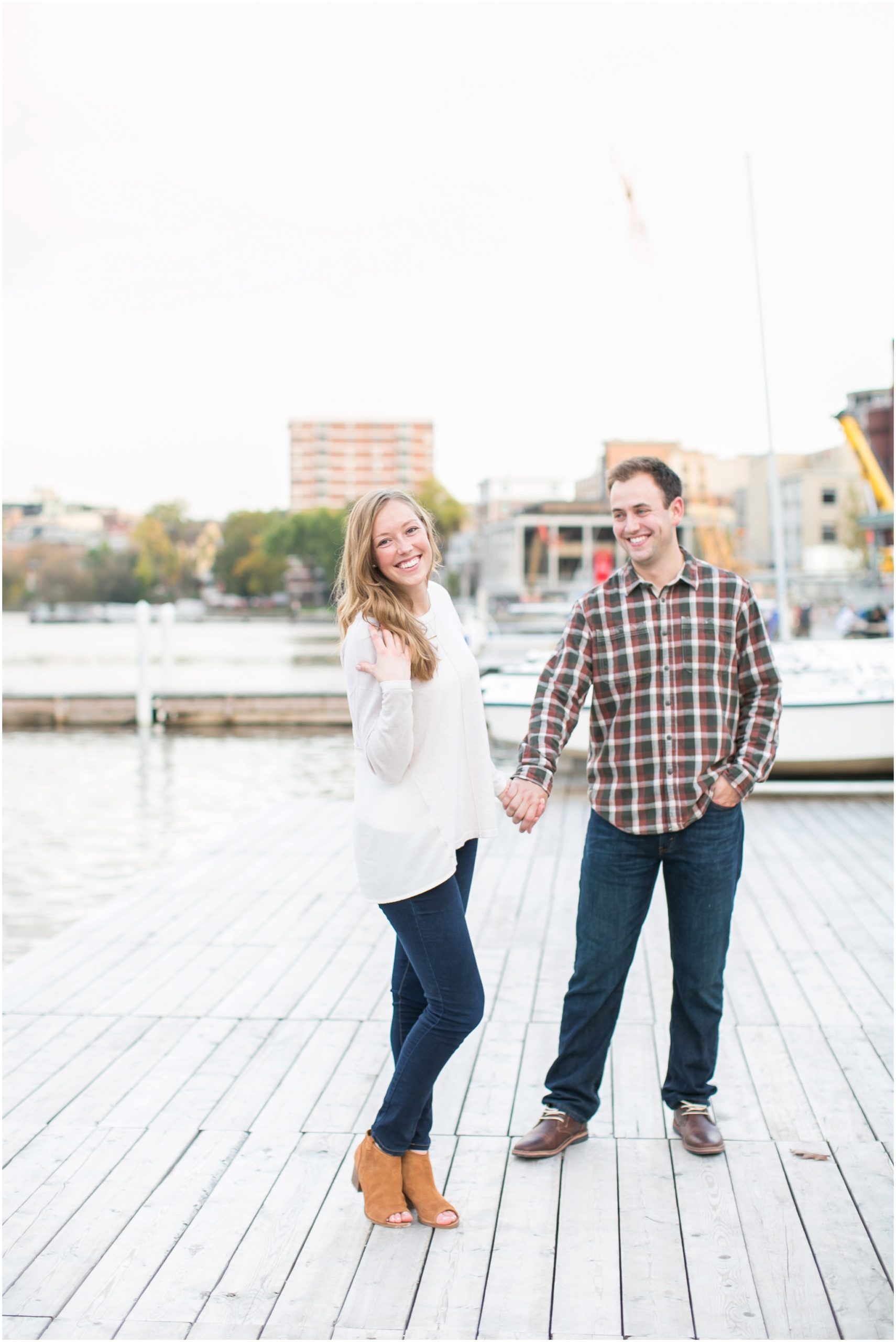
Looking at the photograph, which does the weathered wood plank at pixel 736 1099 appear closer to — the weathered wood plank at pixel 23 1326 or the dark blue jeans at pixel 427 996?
the dark blue jeans at pixel 427 996

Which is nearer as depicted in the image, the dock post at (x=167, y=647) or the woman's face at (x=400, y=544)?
the woman's face at (x=400, y=544)

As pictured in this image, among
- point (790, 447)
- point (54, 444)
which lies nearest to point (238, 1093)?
point (790, 447)

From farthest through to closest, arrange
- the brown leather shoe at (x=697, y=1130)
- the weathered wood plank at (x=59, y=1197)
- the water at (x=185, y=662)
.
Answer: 1. the water at (x=185, y=662)
2. the brown leather shoe at (x=697, y=1130)
3. the weathered wood plank at (x=59, y=1197)

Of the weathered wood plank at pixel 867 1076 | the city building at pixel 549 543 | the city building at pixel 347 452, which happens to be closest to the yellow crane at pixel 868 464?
the weathered wood plank at pixel 867 1076

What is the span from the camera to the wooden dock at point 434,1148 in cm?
227

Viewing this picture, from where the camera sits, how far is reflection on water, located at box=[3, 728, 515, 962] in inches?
333

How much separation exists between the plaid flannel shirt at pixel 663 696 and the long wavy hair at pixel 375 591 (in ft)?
1.77

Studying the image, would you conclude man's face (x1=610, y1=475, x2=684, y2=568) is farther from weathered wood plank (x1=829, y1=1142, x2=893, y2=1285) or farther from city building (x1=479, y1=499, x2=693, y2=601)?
city building (x1=479, y1=499, x2=693, y2=601)

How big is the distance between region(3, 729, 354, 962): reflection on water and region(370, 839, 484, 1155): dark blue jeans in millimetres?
4755

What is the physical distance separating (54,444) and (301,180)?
92.1m

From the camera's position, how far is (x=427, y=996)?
8.07 feet

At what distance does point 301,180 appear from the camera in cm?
1248

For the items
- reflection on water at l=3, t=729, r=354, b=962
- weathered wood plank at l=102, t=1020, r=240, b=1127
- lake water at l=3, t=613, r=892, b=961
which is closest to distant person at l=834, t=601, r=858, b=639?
lake water at l=3, t=613, r=892, b=961

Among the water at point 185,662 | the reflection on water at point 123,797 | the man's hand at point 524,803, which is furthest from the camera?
the water at point 185,662
